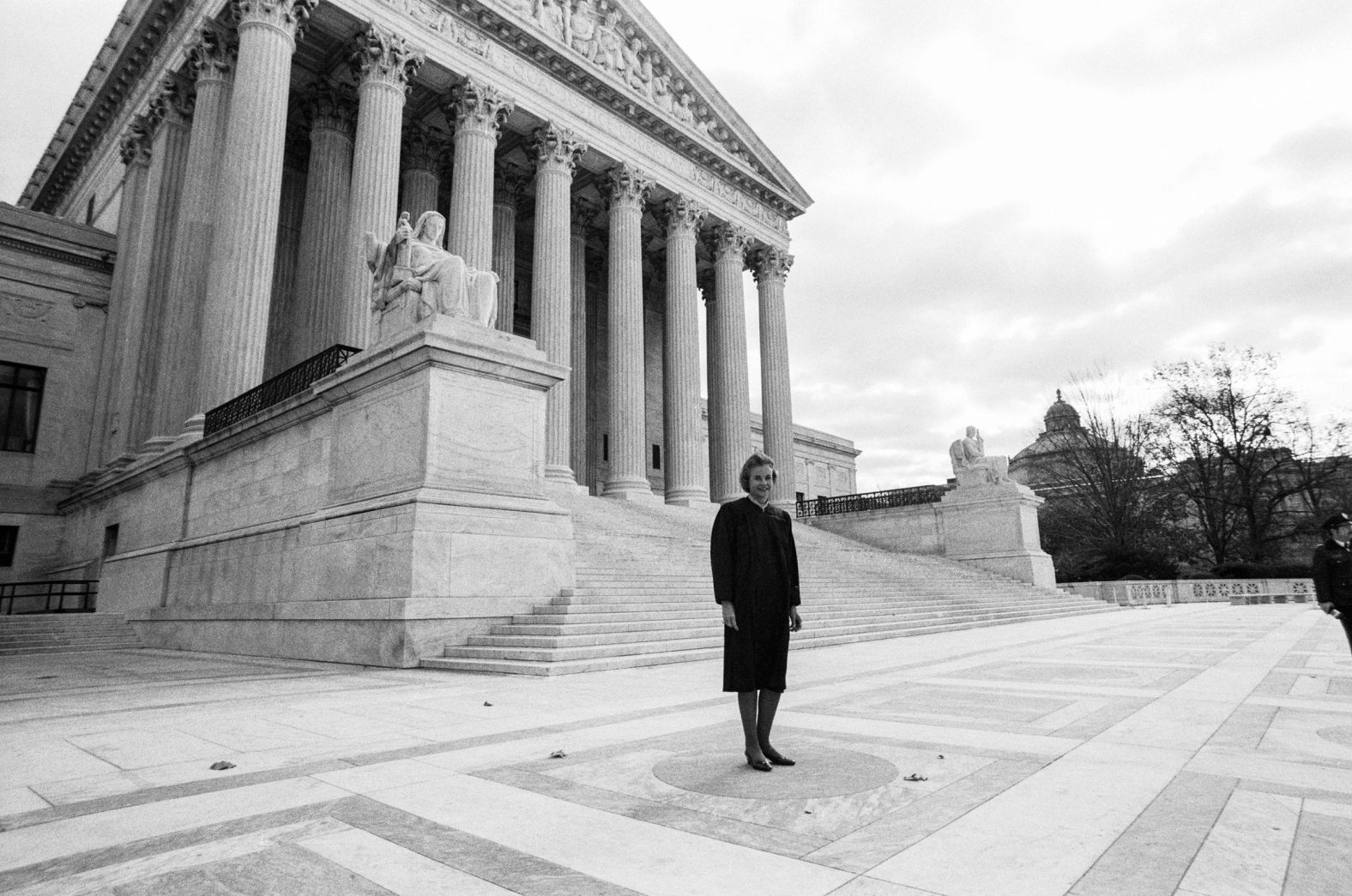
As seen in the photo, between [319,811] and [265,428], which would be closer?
[319,811]

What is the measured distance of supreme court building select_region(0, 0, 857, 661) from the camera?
1155 cm

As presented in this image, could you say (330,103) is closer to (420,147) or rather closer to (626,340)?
(420,147)

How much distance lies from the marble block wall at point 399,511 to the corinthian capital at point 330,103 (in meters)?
13.9

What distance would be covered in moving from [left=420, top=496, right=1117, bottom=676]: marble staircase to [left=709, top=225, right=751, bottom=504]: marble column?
14.6 feet

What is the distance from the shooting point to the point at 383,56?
21078 mm

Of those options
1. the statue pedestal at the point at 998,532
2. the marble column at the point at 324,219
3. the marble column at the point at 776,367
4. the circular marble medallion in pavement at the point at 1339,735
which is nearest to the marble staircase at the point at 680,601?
the statue pedestal at the point at 998,532

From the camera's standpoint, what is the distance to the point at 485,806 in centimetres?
351

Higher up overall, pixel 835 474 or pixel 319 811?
pixel 835 474

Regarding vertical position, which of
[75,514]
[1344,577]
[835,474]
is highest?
[835,474]

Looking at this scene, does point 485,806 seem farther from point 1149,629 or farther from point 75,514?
point 75,514

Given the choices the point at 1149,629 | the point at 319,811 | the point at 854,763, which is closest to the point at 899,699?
the point at 854,763

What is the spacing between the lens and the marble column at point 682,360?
28266mm

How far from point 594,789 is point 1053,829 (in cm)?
203

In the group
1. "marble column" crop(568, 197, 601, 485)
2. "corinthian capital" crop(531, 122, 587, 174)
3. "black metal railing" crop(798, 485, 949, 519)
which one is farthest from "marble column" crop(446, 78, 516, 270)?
"black metal railing" crop(798, 485, 949, 519)
